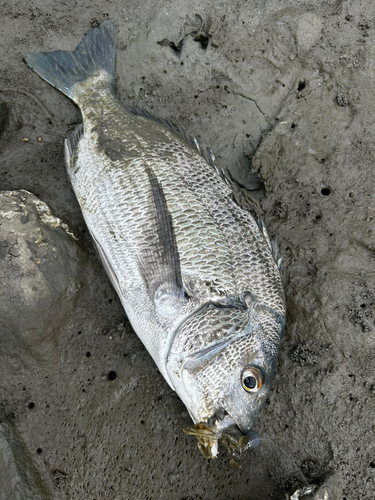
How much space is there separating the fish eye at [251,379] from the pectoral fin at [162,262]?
548mm

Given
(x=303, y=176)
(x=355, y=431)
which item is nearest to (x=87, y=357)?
(x=355, y=431)

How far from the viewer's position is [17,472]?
247 cm

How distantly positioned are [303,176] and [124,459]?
2.47 metres

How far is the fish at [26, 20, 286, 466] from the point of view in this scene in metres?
2.26

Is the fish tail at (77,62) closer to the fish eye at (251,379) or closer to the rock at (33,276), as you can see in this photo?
the rock at (33,276)

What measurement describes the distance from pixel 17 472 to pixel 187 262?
1.71 meters

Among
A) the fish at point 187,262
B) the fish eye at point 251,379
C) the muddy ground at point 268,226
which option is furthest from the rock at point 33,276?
the fish eye at point 251,379

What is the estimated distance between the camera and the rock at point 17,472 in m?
2.43

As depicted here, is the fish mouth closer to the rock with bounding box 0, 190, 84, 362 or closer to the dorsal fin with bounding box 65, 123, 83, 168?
the rock with bounding box 0, 190, 84, 362

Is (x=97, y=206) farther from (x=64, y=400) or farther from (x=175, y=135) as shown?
(x=64, y=400)

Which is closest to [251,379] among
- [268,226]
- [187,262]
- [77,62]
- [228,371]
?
[228,371]

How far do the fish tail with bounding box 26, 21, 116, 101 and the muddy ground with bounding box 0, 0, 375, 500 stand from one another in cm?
11

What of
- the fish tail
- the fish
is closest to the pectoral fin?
the fish

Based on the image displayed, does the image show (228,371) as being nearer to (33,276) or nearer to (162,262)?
(162,262)
